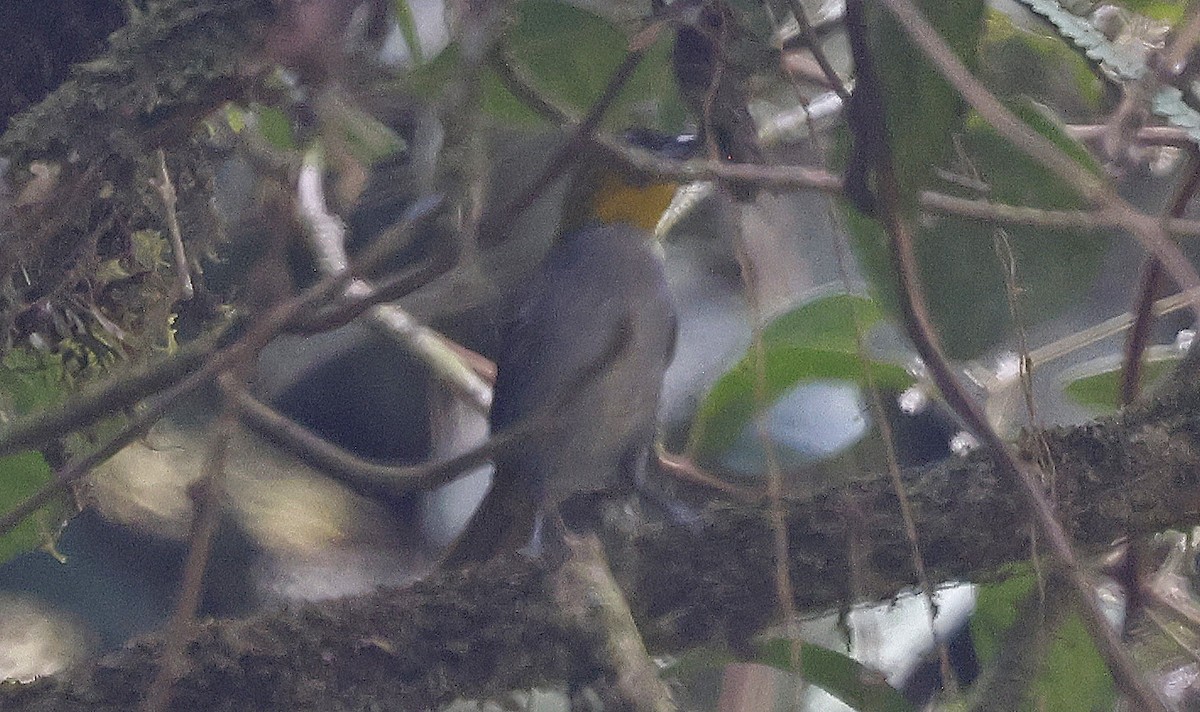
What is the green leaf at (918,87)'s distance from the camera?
2.68ft

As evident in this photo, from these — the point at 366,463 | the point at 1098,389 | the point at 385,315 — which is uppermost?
the point at 366,463

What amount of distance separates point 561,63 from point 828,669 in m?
0.62

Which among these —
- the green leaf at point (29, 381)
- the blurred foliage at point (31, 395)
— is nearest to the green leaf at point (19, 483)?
the blurred foliage at point (31, 395)

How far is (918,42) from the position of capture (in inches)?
28.5

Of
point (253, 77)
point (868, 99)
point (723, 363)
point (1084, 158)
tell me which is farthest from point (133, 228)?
point (1084, 158)

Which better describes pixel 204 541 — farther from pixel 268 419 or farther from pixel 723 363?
pixel 723 363

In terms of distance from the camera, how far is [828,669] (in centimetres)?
111

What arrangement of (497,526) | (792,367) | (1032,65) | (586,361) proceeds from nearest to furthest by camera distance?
(792,367) < (1032,65) < (497,526) < (586,361)

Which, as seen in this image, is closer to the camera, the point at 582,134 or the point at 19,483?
the point at 582,134

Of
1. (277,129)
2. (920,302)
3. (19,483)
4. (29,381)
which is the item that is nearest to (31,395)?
(29,381)

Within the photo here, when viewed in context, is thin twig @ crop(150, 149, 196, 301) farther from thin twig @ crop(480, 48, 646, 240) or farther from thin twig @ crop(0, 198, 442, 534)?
thin twig @ crop(480, 48, 646, 240)

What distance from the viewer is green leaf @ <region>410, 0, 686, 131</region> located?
116cm

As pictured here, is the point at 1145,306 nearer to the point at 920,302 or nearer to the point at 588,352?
the point at 920,302

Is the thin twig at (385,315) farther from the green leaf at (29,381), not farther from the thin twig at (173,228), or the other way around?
the green leaf at (29,381)
